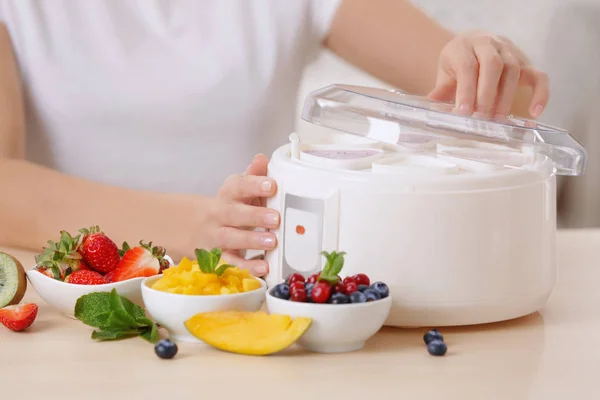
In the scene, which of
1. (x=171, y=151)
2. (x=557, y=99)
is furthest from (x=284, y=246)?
(x=557, y=99)

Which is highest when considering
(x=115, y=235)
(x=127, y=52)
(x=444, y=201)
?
(x=127, y=52)

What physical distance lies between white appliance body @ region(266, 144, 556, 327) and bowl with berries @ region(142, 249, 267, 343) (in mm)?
89

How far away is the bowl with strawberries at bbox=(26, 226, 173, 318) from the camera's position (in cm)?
98

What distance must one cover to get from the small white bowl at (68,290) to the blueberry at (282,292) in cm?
18

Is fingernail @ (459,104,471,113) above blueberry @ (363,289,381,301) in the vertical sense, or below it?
above

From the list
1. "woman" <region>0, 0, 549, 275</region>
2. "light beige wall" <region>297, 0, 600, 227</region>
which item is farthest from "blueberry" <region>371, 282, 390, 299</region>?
"light beige wall" <region>297, 0, 600, 227</region>

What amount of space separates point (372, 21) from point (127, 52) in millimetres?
540

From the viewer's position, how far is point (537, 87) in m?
1.26

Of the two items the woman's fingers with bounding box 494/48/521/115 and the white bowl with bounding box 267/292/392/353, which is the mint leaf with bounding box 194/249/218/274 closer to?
the white bowl with bounding box 267/292/392/353

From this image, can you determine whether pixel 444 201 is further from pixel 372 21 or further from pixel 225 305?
pixel 372 21

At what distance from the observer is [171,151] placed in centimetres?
194

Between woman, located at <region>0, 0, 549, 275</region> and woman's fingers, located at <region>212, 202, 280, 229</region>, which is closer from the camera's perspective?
woman's fingers, located at <region>212, 202, 280, 229</region>

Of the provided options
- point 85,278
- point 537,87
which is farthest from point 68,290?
point 537,87

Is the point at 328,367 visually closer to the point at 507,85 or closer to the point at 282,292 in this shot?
the point at 282,292
